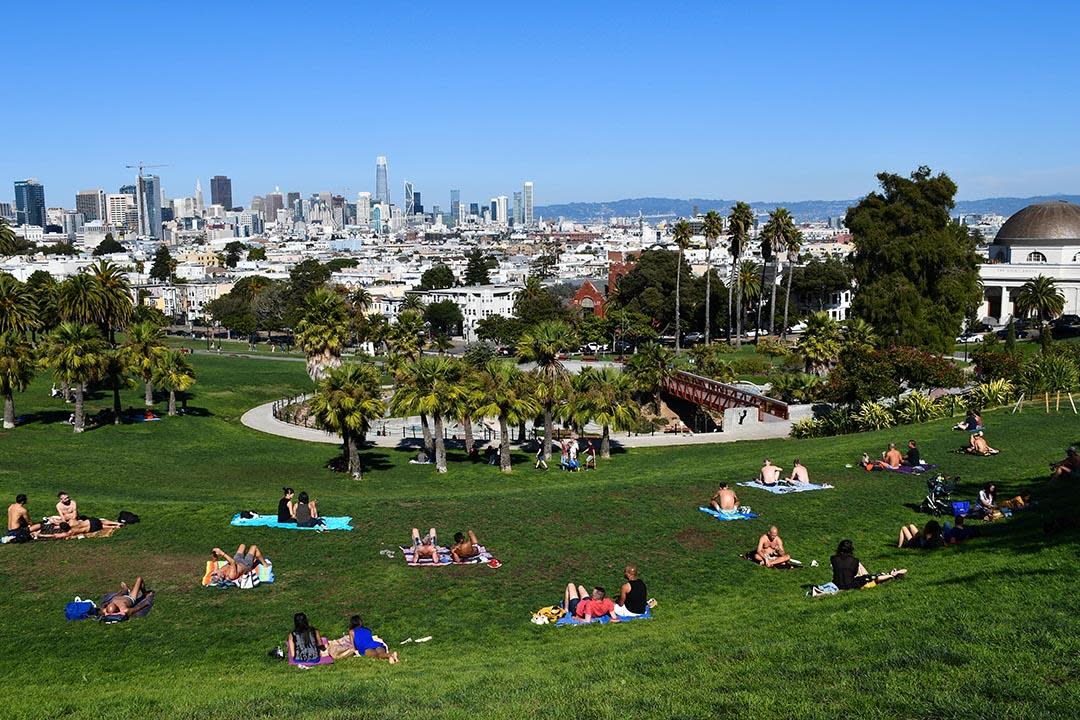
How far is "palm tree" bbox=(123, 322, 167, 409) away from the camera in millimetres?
46875

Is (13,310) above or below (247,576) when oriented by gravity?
above

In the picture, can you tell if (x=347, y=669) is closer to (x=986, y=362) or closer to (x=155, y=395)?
(x=986, y=362)

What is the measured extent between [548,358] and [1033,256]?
3304 inches

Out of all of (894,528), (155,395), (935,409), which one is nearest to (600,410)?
(935,409)

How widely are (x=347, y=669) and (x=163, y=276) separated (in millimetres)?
189581

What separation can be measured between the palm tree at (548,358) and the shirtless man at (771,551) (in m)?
17.7

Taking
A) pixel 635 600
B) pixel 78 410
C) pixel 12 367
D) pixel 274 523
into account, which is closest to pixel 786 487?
pixel 635 600

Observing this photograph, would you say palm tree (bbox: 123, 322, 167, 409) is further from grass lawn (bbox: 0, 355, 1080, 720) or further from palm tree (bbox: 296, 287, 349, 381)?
grass lawn (bbox: 0, 355, 1080, 720)

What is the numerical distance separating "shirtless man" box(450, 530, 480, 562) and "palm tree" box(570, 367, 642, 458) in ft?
56.7

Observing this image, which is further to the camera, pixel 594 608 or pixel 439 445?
pixel 439 445

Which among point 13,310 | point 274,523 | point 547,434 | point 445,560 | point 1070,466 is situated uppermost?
point 13,310

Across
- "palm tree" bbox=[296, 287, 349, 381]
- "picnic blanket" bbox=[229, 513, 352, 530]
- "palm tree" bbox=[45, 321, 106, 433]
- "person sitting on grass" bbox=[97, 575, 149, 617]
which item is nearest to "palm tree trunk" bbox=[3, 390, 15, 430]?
"palm tree" bbox=[45, 321, 106, 433]

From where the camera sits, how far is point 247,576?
18.7 m

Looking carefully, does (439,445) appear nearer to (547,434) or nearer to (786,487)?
(547,434)
